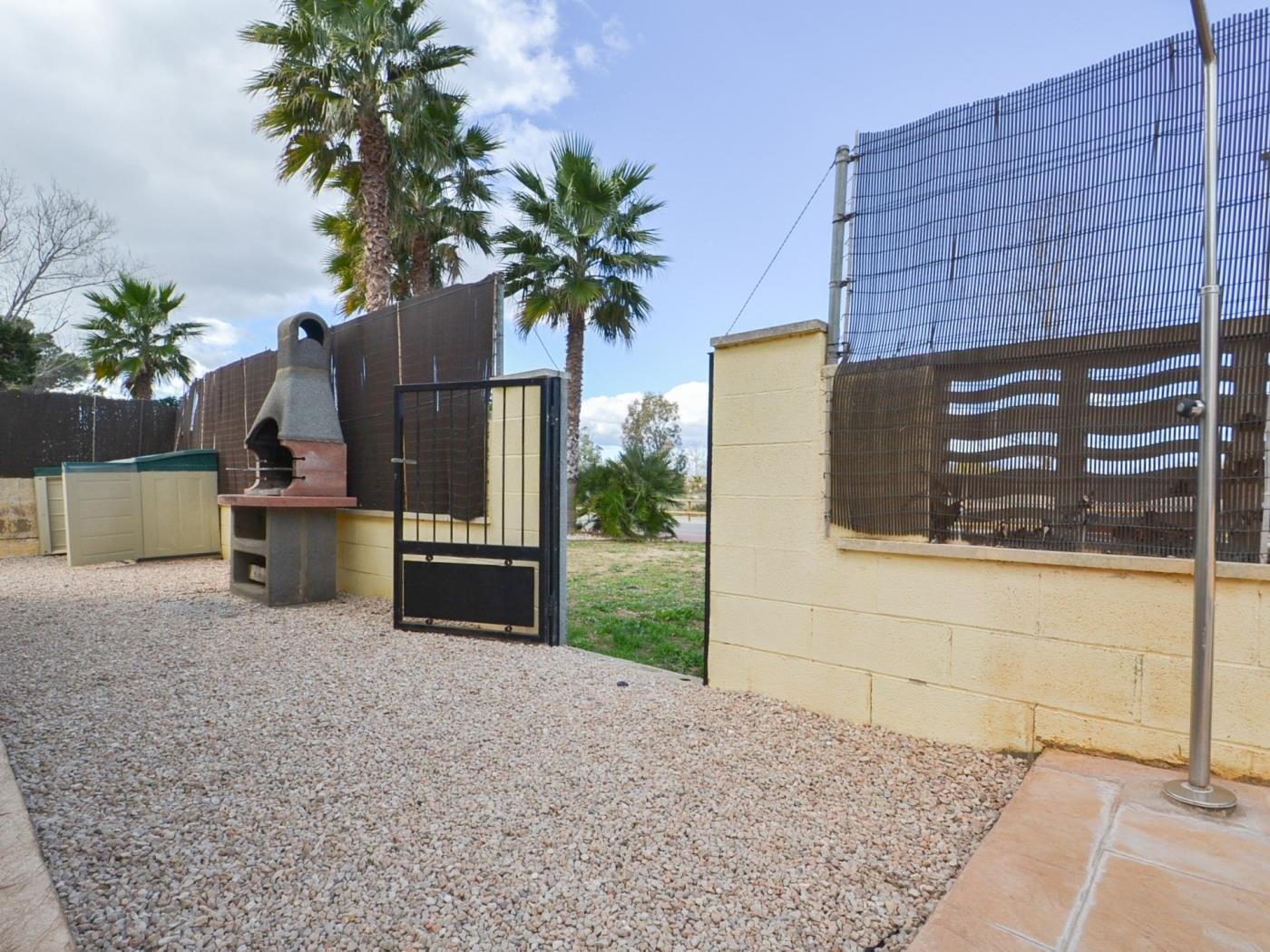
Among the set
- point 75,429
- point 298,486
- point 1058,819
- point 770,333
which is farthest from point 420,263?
point 1058,819

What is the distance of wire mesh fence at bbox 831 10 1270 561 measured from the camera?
2.13m

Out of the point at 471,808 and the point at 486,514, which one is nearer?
the point at 471,808

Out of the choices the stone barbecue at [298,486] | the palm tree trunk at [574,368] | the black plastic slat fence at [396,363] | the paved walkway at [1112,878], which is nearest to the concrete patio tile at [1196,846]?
the paved walkway at [1112,878]

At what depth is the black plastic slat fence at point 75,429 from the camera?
30.2 feet

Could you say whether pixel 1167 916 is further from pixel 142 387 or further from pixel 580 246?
pixel 142 387

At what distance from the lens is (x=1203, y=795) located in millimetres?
1893

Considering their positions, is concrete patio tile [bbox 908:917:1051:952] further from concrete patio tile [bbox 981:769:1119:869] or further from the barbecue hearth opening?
the barbecue hearth opening

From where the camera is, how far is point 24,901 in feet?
→ 4.89

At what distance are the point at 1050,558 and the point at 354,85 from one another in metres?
9.02

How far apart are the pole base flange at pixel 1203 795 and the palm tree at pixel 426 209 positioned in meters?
9.28

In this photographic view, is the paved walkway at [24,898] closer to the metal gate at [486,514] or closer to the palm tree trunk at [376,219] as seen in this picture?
the metal gate at [486,514]

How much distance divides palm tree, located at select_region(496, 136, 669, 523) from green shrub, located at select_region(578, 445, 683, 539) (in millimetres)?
705

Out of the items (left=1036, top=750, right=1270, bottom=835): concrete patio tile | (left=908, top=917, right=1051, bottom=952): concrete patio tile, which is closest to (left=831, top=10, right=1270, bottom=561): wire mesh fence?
(left=1036, top=750, right=1270, bottom=835): concrete patio tile

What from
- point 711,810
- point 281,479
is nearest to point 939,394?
point 711,810
